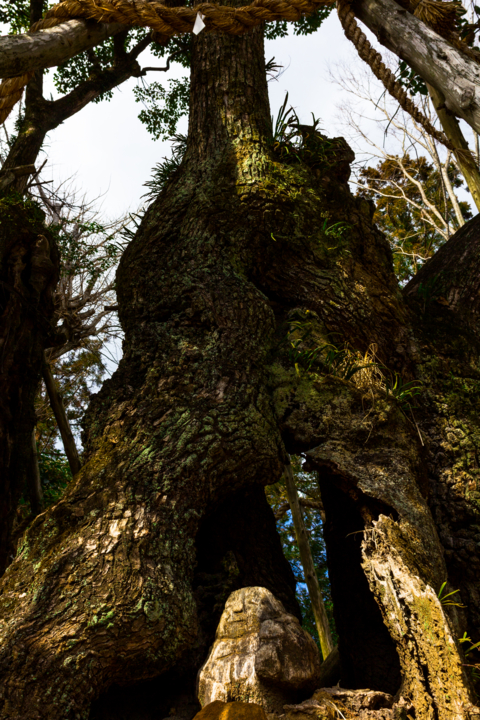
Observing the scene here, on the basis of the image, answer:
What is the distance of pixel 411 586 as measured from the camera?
1.89 metres

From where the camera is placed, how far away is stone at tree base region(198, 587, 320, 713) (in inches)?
66.9

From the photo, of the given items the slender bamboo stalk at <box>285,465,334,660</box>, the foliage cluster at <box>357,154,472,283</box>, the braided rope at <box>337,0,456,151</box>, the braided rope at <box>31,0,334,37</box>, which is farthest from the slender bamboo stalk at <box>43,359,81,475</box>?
the foliage cluster at <box>357,154,472,283</box>

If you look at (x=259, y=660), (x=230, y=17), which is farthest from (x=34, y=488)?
(x=230, y=17)

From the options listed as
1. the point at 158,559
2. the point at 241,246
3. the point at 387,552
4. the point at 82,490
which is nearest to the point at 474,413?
the point at 387,552

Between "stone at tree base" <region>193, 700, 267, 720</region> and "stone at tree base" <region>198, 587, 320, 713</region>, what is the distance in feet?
0.42

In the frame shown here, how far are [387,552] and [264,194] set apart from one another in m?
2.29

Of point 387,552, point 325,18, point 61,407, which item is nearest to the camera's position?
point 387,552

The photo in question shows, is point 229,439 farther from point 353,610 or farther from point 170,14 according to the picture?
point 170,14

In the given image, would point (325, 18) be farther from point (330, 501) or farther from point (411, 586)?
point (411, 586)

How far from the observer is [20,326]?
3471 millimetres

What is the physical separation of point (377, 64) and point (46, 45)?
1490 millimetres

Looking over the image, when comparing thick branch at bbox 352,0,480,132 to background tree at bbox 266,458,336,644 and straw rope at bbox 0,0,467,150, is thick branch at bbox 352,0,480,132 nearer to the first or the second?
straw rope at bbox 0,0,467,150

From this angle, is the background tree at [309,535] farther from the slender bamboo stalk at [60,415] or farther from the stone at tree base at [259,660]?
the stone at tree base at [259,660]

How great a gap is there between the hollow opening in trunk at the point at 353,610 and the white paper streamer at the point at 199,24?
2.25m
